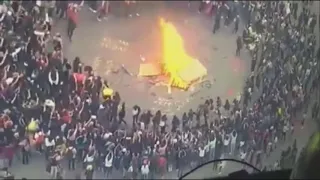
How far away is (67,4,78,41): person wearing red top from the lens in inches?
48.3

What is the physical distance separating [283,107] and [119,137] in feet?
1.33

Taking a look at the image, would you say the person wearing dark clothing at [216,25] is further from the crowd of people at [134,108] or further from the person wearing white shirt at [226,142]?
the person wearing white shirt at [226,142]

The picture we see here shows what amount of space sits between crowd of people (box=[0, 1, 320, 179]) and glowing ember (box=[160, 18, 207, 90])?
8 centimetres

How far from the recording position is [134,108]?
51.7 inches

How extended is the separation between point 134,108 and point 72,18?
241mm

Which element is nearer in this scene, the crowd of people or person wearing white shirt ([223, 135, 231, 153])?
the crowd of people

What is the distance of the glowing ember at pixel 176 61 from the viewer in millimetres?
1308

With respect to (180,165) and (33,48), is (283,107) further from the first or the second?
(33,48)

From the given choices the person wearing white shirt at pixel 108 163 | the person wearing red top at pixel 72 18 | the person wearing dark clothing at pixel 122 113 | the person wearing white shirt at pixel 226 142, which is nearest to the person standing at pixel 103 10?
the person wearing red top at pixel 72 18

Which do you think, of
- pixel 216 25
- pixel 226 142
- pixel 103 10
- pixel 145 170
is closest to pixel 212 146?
pixel 226 142

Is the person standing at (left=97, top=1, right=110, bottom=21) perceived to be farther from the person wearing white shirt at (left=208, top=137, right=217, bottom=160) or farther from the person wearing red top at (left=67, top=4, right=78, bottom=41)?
the person wearing white shirt at (left=208, top=137, right=217, bottom=160)

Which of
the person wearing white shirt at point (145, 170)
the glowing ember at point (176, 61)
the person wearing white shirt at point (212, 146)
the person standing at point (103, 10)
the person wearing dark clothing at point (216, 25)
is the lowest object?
the person wearing white shirt at point (145, 170)

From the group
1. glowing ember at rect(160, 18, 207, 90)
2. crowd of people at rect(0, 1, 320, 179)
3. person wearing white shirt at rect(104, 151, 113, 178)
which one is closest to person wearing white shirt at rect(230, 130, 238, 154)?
crowd of people at rect(0, 1, 320, 179)

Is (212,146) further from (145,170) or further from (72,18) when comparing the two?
(72,18)
